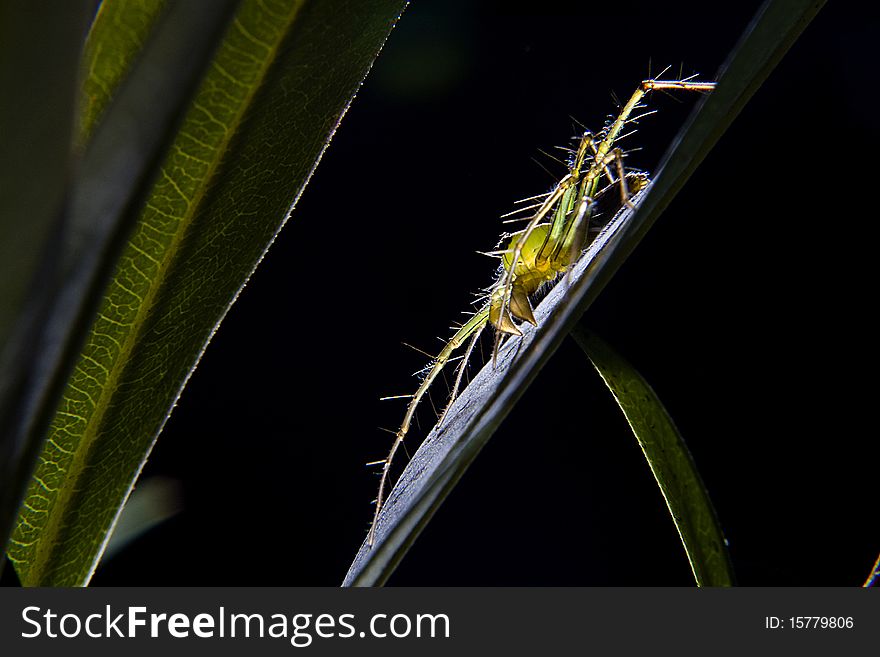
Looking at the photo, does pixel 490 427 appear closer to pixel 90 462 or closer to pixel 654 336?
pixel 90 462

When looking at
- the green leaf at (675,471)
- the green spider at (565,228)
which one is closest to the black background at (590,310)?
the green spider at (565,228)

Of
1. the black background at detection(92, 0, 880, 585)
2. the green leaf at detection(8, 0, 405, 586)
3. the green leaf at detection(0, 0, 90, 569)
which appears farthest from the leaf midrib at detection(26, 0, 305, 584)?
the black background at detection(92, 0, 880, 585)

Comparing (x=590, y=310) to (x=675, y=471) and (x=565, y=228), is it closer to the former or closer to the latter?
(x=565, y=228)

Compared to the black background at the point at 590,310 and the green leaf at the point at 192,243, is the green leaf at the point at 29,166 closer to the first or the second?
the green leaf at the point at 192,243

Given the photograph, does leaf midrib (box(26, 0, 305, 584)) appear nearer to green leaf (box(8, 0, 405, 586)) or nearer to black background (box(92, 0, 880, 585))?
green leaf (box(8, 0, 405, 586))

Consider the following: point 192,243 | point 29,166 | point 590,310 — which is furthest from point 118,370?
point 590,310
